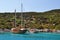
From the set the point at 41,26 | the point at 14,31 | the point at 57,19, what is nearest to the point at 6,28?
the point at 41,26

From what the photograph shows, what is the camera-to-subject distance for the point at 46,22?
8406 centimetres

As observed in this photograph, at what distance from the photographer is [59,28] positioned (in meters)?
71.2

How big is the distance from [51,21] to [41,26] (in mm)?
8925

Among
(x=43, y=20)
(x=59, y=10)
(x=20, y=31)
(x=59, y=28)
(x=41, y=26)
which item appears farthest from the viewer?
(x=59, y=10)

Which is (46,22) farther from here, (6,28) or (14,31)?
(14,31)

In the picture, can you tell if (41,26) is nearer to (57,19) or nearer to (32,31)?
(57,19)

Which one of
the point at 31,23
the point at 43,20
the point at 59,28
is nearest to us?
the point at 59,28

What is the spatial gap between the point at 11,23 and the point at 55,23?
1723cm

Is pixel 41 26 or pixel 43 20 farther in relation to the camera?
pixel 43 20

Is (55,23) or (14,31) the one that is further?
(55,23)

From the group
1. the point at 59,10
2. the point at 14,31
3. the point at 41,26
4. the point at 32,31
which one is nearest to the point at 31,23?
the point at 41,26

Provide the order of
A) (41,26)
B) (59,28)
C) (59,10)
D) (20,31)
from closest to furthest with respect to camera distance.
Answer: (20,31)
(59,28)
(41,26)
(59,10)

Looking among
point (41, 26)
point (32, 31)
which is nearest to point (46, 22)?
point (41, 26)

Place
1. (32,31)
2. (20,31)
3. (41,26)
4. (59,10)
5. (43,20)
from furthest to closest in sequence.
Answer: (59,10) < (43,20) < (41,26) < (32,31) < (20,31)
